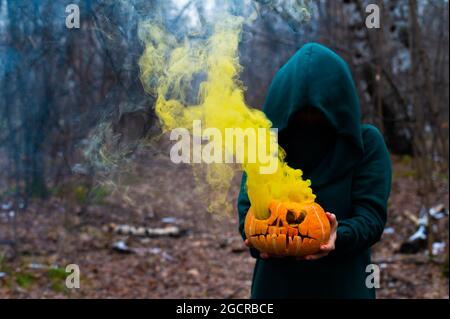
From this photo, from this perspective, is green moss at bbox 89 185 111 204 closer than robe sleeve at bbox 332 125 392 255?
No

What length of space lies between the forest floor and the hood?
404 cm

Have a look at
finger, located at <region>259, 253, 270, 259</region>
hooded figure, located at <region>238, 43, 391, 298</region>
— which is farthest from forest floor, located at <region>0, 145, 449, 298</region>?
finger, located at <region>259, 253, 270, 259</region>

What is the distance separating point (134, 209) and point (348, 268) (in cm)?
811

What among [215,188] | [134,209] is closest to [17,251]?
[134,209]

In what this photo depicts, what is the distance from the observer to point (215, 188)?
2729 mm

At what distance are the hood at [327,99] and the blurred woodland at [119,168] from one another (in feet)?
2.51

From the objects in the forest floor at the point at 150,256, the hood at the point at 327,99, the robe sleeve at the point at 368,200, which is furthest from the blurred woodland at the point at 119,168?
the robe sleeve at the point at 368,200

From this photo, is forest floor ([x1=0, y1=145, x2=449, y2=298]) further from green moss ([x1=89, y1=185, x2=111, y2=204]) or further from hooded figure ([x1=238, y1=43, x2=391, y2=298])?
hooded figure ([x1=238, y1=43, x2=391, y2=298])

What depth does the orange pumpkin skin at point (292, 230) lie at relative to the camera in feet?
7.30

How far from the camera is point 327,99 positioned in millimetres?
2318

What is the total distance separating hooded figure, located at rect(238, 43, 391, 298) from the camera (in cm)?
232

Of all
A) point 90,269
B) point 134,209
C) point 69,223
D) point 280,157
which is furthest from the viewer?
point 134,209

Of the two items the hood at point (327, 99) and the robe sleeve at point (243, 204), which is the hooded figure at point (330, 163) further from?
the robe sleeve at point (243, 204)

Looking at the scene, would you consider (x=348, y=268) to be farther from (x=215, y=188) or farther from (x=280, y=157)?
(x=215, y=188)
